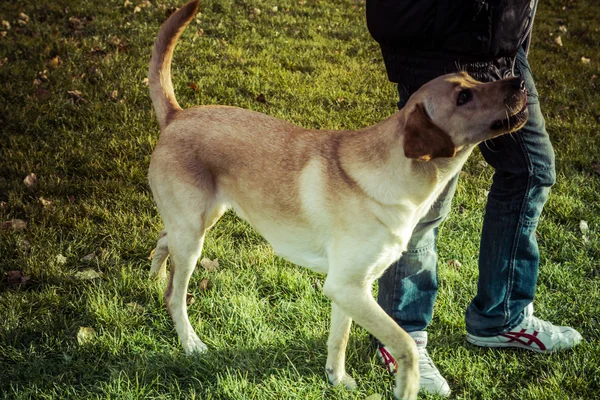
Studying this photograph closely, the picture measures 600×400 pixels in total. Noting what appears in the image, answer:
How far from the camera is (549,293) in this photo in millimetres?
3871

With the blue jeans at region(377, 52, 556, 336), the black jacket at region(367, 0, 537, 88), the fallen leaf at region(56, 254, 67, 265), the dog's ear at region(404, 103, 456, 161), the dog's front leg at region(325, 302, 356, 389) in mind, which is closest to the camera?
the dog's ear at region(404, 103, 456, 161)

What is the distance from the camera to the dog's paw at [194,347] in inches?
129

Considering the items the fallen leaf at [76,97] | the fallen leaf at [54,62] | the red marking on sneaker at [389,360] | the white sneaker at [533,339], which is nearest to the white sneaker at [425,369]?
the red marking on sneaker at [389,360]

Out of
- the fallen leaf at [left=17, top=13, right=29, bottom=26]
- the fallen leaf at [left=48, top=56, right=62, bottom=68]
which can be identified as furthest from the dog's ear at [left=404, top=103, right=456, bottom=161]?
the fallen leaf at [left=17, top=13, right=29, bottom=26]

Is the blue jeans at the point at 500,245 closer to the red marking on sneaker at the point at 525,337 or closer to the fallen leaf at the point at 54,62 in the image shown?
the red marking on sneaker at the point at 525,337

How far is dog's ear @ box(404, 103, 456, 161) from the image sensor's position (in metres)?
2.44

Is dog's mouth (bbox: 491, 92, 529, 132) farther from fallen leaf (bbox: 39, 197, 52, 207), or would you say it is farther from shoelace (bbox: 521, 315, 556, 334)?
fallen leaf (bbox: 39, 197, 52, 207)

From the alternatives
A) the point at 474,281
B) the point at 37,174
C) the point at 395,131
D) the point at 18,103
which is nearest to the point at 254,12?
the point at 18,103

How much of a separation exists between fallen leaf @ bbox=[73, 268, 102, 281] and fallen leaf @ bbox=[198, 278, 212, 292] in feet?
2.22

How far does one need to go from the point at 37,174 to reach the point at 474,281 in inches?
142

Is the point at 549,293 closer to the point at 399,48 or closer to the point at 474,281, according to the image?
the point at 474,281

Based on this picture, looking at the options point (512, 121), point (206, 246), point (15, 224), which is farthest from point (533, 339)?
point (15, 224)

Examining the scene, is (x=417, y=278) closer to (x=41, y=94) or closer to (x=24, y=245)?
(x=24, y=245)

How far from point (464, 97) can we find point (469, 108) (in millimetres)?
52
